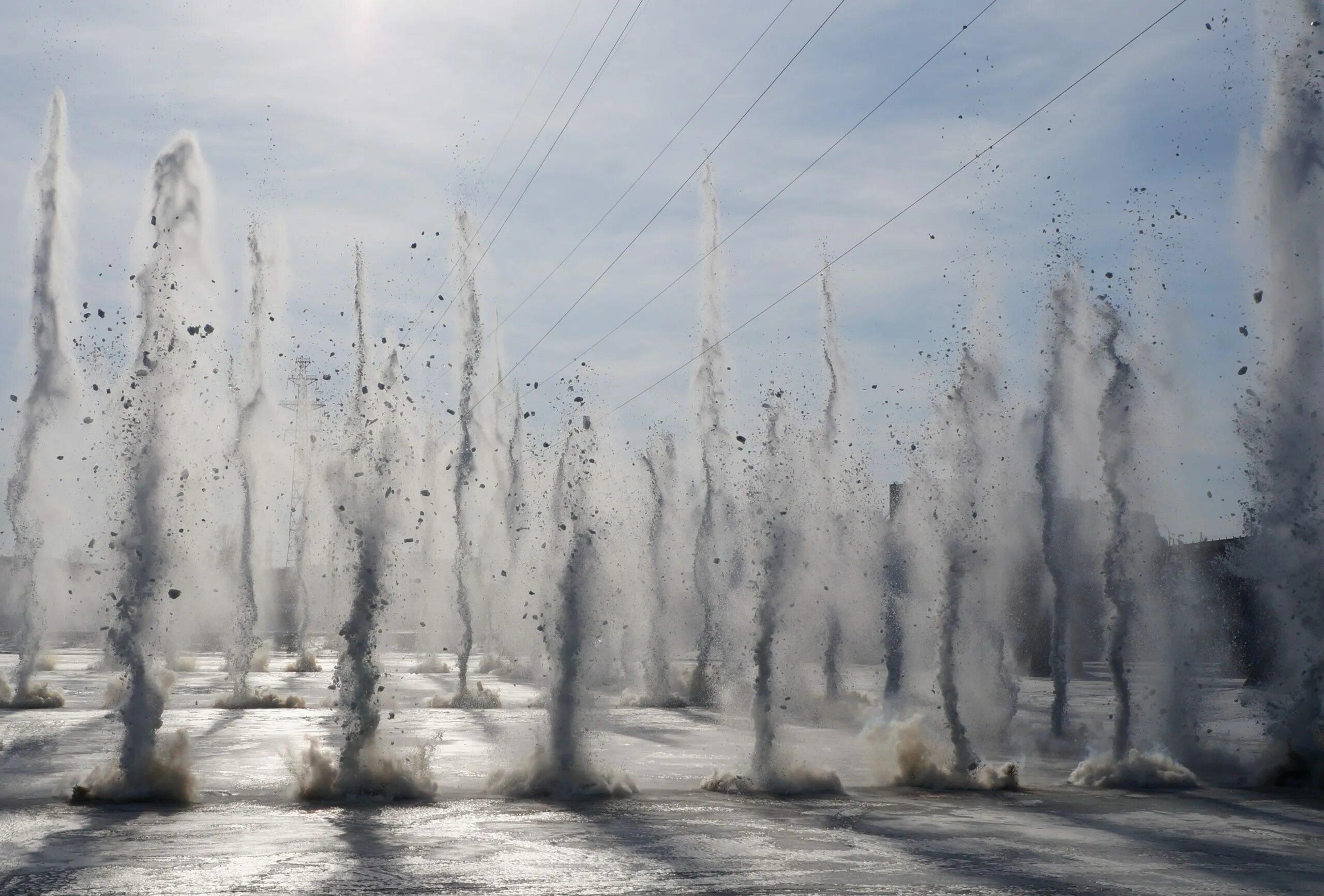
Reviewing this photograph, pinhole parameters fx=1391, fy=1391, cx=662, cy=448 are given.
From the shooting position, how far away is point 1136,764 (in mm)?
23375

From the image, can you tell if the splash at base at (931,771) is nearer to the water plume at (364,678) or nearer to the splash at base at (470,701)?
the water plume at (364,678)

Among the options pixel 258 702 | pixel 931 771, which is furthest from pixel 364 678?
pixel 258 702

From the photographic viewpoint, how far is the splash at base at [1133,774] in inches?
916

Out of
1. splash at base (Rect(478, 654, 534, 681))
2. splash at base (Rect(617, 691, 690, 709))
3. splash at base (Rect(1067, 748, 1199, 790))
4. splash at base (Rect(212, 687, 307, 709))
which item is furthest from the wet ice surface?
splash at base (Rect(478, 654, 534, 681))

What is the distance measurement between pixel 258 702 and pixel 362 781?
21034mm

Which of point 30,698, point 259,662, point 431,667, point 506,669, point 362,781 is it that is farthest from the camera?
point 431,667

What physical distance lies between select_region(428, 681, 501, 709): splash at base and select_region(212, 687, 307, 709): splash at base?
13.2ft

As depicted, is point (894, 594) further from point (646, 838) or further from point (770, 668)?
point (646, 838)

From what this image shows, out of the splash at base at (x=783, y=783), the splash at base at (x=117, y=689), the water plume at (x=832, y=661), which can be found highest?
the water plume at (x=832, y=661)

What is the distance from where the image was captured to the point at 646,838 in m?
16.4

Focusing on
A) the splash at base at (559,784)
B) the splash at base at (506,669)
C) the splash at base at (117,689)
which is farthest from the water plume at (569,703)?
the splash at base at (506,669)

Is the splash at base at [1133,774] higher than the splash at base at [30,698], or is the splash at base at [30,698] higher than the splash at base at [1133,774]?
the splash at base at [30,698]

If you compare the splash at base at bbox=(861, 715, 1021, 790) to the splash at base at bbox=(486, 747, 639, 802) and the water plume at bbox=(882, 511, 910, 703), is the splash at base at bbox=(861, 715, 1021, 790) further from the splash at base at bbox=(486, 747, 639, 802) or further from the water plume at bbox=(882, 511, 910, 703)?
the water plume at bbox=(882, 511, 910, 703)

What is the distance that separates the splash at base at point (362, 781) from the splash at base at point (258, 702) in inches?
773
